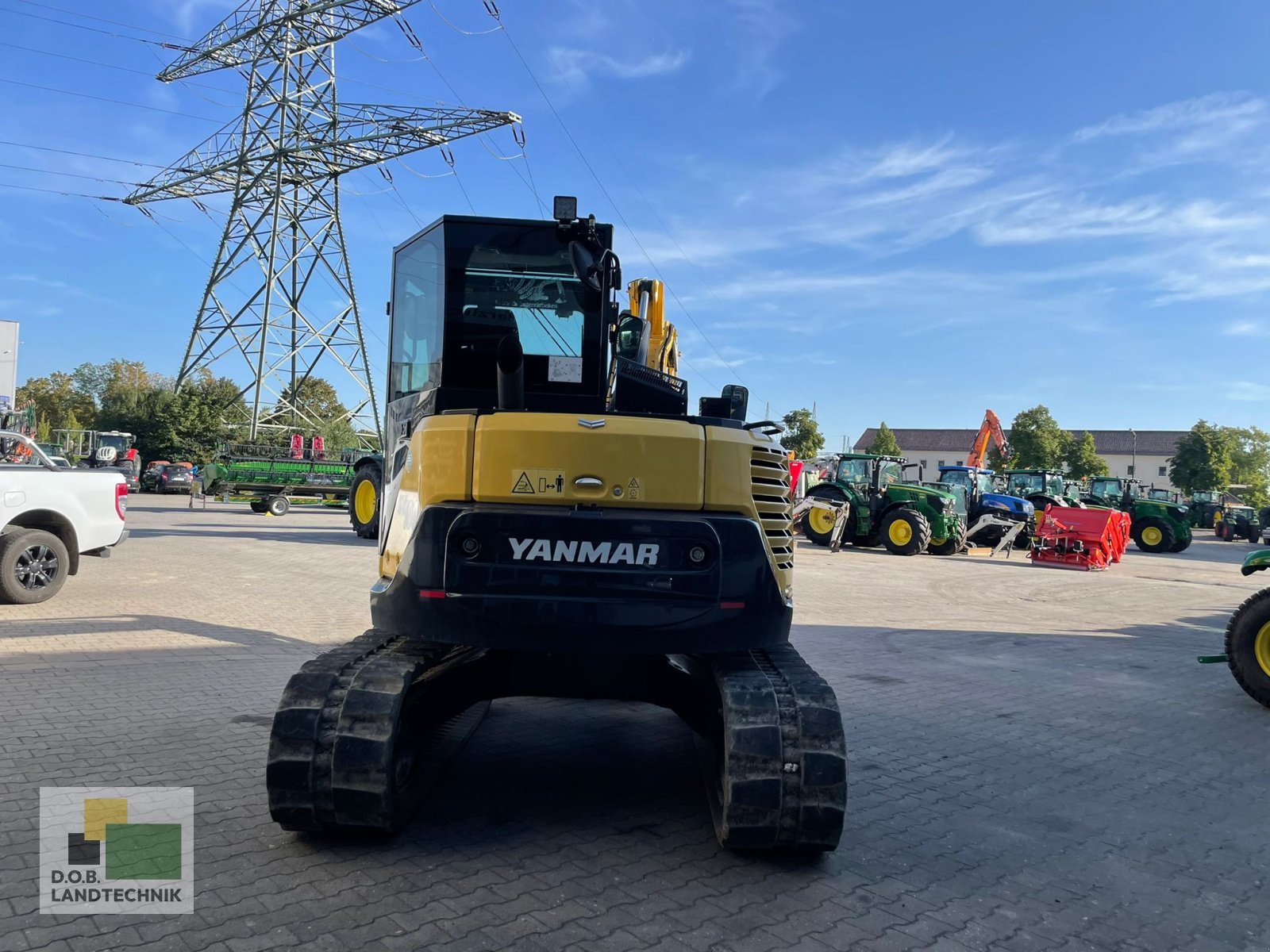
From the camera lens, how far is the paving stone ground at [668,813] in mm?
3363

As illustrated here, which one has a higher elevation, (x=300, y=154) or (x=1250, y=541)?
(x=300, y=154)

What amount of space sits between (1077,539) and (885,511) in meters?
4.59

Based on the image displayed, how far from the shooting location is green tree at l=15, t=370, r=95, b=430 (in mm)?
75562

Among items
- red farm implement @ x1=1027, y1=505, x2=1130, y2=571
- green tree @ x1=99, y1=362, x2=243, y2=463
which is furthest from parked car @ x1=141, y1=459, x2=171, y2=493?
red farm implement @ x1=1027, y1=505, x2=1130, y2=571

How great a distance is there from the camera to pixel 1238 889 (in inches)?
155

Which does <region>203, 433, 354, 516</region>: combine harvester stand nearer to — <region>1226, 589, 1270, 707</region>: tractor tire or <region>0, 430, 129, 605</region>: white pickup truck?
<region>0, 430, 129, 605</region>: white pickup truck

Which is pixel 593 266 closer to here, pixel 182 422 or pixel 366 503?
pixel 366 503

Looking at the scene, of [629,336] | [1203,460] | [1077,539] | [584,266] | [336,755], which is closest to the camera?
[336,755]

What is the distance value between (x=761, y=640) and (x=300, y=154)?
38921 mm

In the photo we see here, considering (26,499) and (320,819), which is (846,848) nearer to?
(320,819)

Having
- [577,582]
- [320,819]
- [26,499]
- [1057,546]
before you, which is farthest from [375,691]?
[1057,546]

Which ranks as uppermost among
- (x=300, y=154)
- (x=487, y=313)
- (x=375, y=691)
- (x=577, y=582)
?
(x=300, y=154)

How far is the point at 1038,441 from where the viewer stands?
68.2 m

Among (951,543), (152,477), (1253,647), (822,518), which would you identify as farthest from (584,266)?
(152,477)
